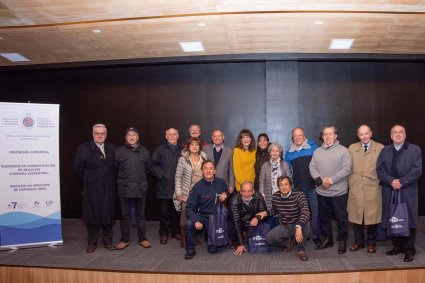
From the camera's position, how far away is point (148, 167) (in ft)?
15.5

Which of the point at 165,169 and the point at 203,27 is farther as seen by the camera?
the point at 165,169

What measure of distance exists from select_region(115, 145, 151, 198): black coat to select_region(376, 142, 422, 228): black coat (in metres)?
2.76

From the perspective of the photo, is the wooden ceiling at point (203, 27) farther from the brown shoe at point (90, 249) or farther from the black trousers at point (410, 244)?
the brown shoe at point (90, 249)

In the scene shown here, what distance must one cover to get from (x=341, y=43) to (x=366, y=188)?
2.30 metres

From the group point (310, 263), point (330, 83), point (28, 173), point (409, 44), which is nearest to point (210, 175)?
point (310, 263)

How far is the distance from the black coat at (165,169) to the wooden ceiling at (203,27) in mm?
1603

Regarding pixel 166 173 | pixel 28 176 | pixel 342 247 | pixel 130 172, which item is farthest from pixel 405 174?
pixel 28 176

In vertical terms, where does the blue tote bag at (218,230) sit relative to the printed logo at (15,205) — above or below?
below

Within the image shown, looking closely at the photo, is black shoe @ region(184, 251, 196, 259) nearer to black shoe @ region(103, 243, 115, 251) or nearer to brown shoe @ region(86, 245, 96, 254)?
black shoe @ region(103, 243, 115, 251)

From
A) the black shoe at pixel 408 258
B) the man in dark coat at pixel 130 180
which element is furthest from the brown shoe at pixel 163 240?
the black shoe at pixel 408 258

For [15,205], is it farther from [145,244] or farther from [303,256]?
[303,256]

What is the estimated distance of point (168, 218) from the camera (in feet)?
16.1

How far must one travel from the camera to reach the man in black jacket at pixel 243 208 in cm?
438

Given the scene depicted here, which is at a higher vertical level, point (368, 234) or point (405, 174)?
point (405, 174)
